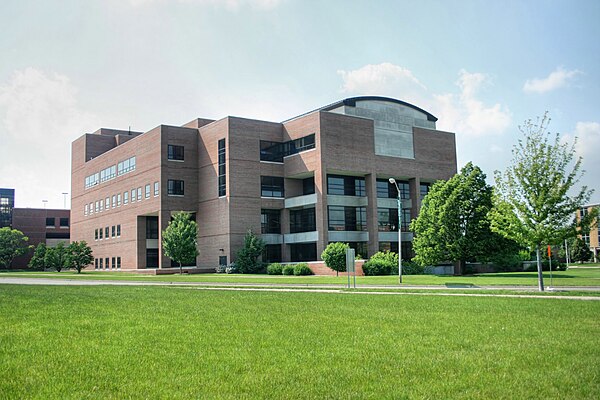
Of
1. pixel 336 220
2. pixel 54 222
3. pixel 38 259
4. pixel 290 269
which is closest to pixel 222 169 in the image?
pixel 336 220

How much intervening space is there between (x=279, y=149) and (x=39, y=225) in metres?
68.5

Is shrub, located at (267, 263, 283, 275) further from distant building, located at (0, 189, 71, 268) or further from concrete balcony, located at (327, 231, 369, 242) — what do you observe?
distant building, located at (0, 189, 71, 268)

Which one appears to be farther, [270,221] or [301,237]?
[270,221]

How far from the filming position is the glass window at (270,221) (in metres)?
63.7

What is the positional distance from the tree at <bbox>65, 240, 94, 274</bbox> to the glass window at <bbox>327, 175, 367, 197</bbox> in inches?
1400

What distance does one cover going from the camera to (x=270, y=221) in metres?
64.1

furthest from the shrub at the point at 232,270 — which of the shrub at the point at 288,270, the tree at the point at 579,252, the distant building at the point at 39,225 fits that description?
the tree at the point at 579,252

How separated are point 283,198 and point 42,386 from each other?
5587 centimetres

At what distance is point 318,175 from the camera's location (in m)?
58.8

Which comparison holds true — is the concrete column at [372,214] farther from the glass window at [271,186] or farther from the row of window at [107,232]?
the row of window at [107,232]

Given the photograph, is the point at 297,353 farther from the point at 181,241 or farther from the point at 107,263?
the point at 107,263

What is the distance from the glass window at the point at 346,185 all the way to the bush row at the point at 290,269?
1054cm

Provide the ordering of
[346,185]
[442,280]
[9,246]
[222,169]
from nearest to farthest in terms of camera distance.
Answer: [442,280], [222,169], [346,185], [9,246]

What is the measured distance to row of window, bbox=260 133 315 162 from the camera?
205ft
